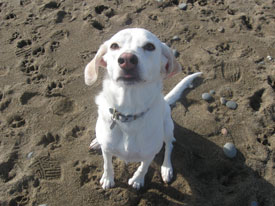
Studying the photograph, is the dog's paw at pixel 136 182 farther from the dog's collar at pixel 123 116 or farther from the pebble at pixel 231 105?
the pebble at pixel 231 105

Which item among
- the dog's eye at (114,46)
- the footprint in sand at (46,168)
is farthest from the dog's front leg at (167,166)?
the dog's eye at (114,46)

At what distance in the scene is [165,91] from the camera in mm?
4562

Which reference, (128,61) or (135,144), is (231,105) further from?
(128,61)

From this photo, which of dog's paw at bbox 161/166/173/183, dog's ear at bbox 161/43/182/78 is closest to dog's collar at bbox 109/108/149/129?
dog's ear at bbox 161/43/182/78

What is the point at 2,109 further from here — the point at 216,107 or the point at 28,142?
the point at 216,107

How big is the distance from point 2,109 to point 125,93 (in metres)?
2.64

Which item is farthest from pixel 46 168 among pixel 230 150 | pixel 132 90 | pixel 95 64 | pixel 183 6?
pixel 183 6

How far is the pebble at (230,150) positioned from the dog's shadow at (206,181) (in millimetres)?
58

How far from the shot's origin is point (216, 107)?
4.37 meters

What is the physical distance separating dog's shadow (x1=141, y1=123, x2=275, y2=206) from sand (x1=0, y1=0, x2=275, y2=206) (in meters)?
0.01

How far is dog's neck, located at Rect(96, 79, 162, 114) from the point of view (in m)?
2.55

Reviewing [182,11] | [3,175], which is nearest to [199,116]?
[182,11]

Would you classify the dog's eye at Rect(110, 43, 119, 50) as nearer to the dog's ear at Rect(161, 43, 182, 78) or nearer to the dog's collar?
the dog's ear at Rect(161, 43, 182, 78)

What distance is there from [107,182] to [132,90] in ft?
4.94
